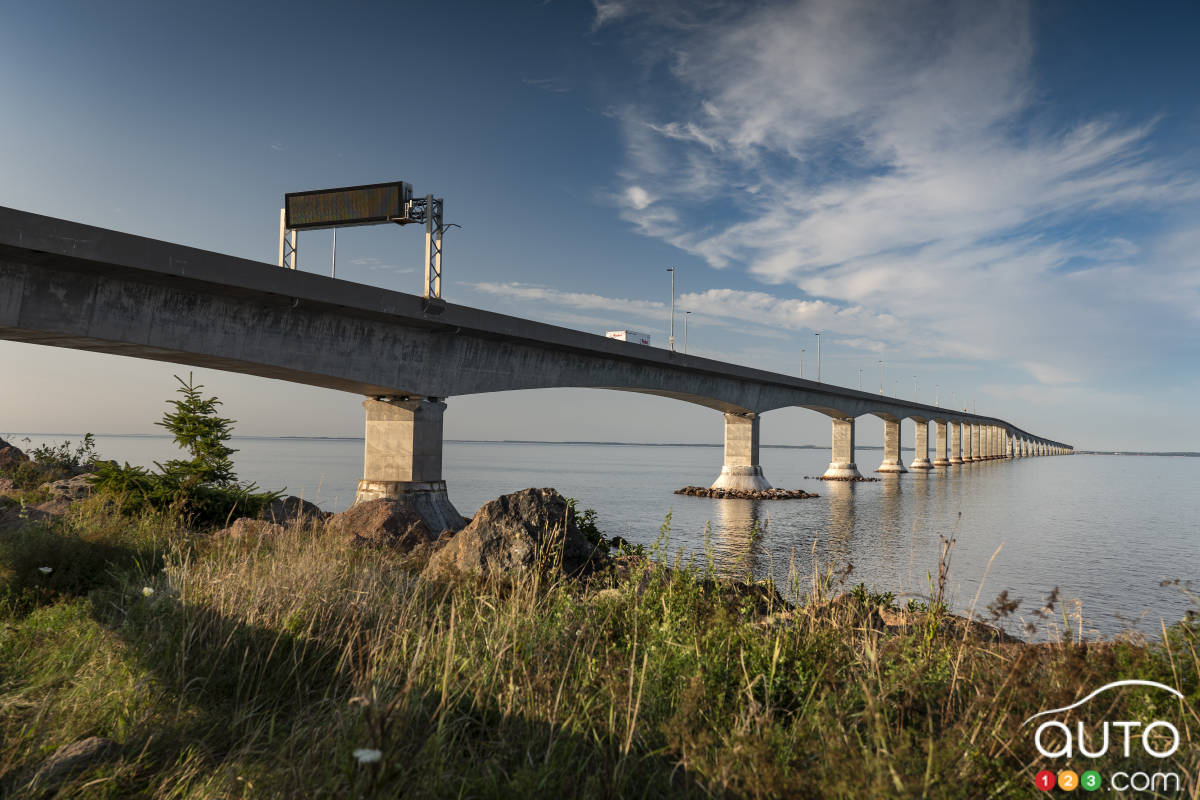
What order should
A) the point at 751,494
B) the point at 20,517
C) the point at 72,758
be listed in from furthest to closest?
the point at 751,494
the point at 20,517
the point at 72,758

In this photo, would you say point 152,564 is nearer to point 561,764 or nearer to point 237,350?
point 561,764

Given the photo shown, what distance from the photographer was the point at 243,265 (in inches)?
716

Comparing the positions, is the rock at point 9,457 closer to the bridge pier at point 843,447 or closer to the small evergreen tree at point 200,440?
the small evergreen tree at point 200,440

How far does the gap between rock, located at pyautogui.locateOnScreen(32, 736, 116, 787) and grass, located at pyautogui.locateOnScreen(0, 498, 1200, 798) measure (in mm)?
80

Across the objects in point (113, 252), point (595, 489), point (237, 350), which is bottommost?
point (595, 489)

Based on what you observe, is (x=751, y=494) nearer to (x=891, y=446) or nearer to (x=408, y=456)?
(x=408, y=456)

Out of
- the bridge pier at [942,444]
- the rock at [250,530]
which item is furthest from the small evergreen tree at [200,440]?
the bridge pier at [942,444]

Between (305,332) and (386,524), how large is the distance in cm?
1010

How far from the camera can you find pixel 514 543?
898cm

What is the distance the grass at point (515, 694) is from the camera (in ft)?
12.7

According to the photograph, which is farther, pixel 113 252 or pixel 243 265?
pixel 243 265

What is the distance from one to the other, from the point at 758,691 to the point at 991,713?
4.89 feet

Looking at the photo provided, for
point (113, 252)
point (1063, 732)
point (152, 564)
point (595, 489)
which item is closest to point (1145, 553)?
point (1063, 732)

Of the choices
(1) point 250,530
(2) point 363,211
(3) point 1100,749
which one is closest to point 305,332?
(2) point 363,211
